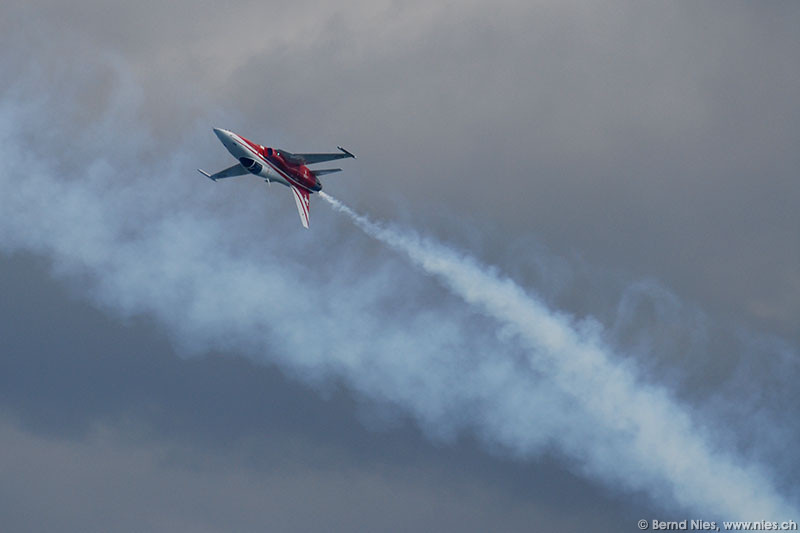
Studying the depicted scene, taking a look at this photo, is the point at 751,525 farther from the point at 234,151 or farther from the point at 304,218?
the point at 234,151

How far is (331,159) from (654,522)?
56.5 meters

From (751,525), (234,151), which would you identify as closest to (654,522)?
(751,525)

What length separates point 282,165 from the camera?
155750 millimetres

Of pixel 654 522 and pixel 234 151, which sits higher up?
pixel 234 151

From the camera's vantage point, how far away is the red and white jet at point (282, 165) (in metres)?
152

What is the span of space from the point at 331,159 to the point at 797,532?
66.0 meters

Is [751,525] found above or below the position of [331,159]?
below

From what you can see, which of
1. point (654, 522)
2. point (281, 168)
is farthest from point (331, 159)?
point (654, 522)

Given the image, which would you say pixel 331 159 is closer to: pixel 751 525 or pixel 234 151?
pixel 234 151

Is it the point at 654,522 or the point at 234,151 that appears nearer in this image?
the point at 234,151

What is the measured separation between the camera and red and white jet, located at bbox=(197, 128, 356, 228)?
498 feet

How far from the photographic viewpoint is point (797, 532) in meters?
154

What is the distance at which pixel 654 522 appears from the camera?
16350 centimetres

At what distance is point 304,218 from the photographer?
15838 cm
